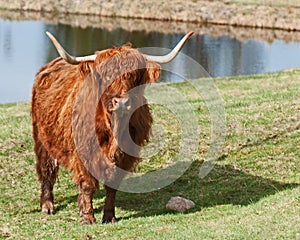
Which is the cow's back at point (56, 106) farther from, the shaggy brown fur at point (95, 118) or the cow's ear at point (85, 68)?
the cow's ear at point (85, 68)

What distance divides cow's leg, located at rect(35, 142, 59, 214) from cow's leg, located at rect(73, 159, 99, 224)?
959 mm

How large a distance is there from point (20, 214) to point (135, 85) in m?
2.46

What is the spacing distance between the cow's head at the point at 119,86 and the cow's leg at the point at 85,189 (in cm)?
43

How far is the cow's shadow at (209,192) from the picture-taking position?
25.2ft

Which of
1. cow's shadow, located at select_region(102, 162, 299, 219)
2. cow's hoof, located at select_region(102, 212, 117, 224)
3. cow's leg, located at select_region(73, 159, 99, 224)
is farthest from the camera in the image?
cow's shadow, located at select_region(102, 162, 299, 219)

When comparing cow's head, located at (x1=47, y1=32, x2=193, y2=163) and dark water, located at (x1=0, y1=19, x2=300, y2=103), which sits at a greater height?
cow's head, located at (x1=47, y1=32, x2=193, y2=163)

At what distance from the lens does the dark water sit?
22.5 meters

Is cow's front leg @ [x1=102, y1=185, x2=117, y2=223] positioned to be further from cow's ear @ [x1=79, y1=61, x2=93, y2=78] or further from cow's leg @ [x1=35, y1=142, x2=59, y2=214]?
cow's ear @ [x1=79, y1=61, x2=93, y2=78]

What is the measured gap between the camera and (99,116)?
21.8 ft

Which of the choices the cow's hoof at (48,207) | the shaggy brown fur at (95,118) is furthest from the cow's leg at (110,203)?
the cow's hoof at (48,207)

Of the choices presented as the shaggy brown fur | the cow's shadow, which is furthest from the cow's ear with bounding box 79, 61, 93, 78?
the cow's shadow

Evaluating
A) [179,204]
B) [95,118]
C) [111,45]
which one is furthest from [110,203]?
[111,45]

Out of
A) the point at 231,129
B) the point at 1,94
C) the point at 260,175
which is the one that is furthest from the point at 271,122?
the point at 1,94

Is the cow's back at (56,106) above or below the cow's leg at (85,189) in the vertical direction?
above
